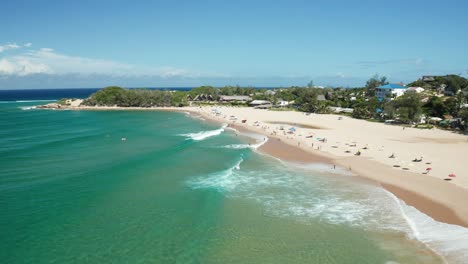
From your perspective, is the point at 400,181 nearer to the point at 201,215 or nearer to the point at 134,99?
the point at 201,215

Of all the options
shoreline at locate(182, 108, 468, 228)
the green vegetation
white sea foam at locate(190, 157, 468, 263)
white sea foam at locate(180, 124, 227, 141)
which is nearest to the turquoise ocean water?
white sea foam at locate(190, 157, 468, 263)

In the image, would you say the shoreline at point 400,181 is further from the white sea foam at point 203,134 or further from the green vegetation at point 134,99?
the green vegetation at point 134,99

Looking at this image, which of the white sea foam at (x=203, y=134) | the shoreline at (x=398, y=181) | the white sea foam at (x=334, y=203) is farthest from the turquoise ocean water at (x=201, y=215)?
the white sea foam at (x=203, y=134)

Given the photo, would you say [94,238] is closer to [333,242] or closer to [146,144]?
[333,242]

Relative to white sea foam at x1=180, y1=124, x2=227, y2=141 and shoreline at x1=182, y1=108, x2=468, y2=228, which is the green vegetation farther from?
shoreline at x1=182, y1=108, x2=468, y2=228

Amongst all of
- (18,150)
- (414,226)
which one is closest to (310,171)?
(414,226)

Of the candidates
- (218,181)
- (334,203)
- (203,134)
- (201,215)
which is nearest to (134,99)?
(203,134)
